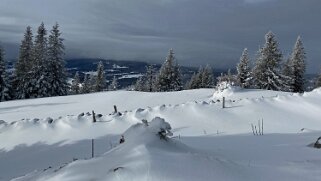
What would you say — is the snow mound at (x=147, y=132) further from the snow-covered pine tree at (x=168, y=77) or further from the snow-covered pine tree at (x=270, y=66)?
the snow-covered pine tree at (x=168, y=77)

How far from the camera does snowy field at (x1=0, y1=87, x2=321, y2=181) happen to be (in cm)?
532

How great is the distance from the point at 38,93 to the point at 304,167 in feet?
150

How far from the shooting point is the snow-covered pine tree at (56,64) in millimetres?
50822

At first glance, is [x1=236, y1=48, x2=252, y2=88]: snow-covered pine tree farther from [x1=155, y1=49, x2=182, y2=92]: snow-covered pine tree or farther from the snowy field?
the snowy field

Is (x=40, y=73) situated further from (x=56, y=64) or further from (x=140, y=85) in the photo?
(x=140, y=85)

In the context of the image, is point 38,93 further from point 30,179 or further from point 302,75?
point 30,179

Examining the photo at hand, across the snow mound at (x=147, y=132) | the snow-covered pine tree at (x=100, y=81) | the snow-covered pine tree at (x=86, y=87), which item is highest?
the snow mound at (x=147, y=132)

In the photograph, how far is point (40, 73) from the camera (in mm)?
49875

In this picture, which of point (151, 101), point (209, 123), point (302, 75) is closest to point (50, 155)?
point (209, 123)

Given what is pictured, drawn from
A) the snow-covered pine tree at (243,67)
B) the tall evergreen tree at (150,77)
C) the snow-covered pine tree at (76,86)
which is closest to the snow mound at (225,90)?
the snow-covered pine tree at (243,67)

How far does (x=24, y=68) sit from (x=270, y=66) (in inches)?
1116

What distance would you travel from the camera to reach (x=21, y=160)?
14.6 metres

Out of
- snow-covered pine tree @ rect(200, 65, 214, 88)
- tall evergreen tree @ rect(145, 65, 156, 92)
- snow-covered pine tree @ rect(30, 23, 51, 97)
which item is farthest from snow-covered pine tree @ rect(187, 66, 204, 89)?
snow-covered pine tree @ rect(30, 23, 51, 97)

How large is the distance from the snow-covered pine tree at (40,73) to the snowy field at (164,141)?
60.4 feet
